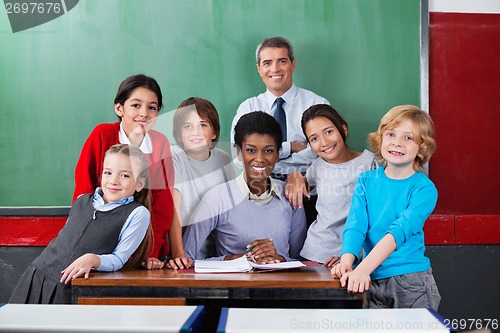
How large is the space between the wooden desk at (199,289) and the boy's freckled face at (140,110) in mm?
923

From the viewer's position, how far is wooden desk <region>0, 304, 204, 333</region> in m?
1.38

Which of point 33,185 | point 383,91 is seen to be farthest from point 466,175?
point 33,185

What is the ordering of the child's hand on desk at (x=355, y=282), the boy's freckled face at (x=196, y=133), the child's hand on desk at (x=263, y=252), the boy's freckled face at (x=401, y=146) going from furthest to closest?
the boy's freckled face at (x=196, y=133) < the child's hand on desk at (x=263, y=252) < the boy's freckled face at (x=401, y=146) < the child's hand on desk at (x=355, y=282)

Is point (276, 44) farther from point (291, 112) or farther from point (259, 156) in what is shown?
point (259, 156)

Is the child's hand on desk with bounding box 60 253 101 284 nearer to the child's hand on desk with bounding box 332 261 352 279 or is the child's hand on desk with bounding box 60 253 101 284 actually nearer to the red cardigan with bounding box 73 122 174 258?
the red cardigan with bounding box 73 122 174 258

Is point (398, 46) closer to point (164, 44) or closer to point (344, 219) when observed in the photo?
point (344, 219)

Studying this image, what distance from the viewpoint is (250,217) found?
2.60m

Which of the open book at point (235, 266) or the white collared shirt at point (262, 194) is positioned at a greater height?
the white collared shirt at point (262, 194)

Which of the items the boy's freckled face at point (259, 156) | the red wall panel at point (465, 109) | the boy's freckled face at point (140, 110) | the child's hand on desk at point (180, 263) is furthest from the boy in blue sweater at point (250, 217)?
the red wall panel at point (465, 109)

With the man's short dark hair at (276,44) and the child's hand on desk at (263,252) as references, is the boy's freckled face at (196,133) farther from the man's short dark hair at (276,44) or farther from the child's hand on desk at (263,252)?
the child's hand on desk at (263,252)

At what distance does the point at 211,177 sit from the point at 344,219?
68 cm

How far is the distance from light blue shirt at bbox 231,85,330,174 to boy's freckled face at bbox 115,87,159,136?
44 cm

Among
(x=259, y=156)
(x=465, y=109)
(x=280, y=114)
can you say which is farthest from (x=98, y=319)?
(x=465, y=109)

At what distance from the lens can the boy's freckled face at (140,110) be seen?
2.68 meters
